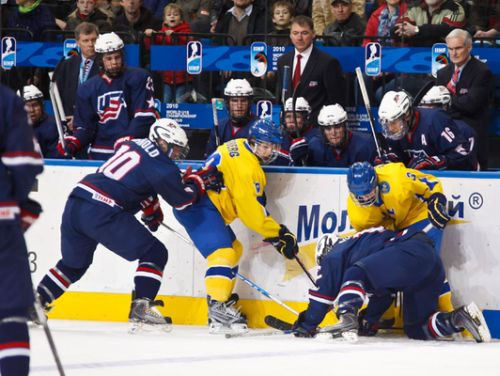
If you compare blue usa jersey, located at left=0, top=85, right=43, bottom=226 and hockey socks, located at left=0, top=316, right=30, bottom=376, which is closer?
blue usa jersey, located at left=0, top=85, right=43, bottom=226

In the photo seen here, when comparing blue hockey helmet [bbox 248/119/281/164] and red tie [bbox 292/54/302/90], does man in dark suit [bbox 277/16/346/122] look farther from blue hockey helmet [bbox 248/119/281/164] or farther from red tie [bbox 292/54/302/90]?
blue hockey helmet [bbox 248/119/281/164]

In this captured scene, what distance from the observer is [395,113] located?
24.4 feet

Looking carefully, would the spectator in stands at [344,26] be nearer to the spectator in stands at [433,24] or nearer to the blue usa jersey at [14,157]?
the spectator in stands at [433,24]

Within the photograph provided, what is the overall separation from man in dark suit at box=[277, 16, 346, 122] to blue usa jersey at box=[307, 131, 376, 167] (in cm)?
62

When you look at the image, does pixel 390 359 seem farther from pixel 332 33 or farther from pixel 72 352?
pixel 332 33

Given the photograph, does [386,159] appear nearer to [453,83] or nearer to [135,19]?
[453,83]

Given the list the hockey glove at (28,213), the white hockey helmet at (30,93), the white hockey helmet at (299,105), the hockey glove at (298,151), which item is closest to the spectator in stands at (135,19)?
the white hockey helmet at (30,93)

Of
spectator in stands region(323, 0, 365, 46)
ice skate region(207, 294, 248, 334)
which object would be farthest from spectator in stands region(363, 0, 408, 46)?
ice skate region(207, 294, 248, 334)

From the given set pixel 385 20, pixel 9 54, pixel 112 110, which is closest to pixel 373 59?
pixel 385 20

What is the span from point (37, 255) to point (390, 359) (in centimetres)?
261

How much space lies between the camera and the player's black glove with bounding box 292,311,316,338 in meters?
7.03

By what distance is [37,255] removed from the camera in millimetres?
7879

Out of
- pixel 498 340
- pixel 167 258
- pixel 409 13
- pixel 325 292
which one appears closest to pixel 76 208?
pixel 167 258

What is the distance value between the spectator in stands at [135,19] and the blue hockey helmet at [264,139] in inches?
113
